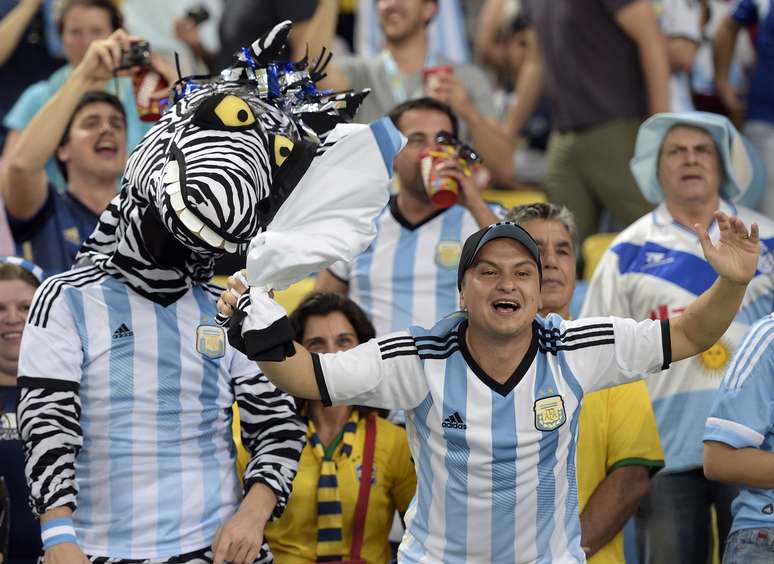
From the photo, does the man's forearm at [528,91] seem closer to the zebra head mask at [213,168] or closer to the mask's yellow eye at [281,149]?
the zebra head mask at [213,168]

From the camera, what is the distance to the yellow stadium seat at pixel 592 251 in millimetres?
4699

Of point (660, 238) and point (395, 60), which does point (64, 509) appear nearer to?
point (660, 238)

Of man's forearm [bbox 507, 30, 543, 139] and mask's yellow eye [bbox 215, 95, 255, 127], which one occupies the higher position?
man's forearm [bbox 507, 30, 543, 139]

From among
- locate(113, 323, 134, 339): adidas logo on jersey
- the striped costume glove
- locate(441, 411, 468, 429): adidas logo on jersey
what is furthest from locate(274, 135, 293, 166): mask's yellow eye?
locate(441, 411, 468, 429): adidas logo on jersey

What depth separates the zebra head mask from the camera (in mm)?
2527

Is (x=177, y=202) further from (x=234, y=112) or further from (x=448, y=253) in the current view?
(x=448, y=253)

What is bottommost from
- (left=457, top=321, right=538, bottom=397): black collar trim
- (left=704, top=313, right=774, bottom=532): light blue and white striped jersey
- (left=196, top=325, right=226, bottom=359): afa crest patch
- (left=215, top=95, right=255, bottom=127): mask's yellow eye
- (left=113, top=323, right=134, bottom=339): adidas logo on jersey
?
(left=704, top=313, right=774, bottom=532): light blue and white striped jersey

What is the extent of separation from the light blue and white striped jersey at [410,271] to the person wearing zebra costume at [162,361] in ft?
3.29

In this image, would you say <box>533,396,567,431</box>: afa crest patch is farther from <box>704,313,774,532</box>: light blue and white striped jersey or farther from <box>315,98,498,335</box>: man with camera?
<box>315,98,498,335</box>: man with camera

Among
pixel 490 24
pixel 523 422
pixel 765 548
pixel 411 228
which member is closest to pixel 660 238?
pixel 411 228

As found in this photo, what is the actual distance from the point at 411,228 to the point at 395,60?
126cm

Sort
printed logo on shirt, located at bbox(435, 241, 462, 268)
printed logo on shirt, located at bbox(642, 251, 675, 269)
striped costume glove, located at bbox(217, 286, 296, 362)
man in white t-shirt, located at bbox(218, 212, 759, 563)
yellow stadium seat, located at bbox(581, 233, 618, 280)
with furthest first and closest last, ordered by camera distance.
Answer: yellow stadium seat, located at bbox(581, 233, 618, 280), printed logo on shirt, located at bbox(435, 241, 462, 268), printed logo on shirt, located at bbox(642, 251, 675, 269), man in white t-shirt, located at bbox(218, 212, 759, 563), striped costume glove, located at bbox(217, 286, 296, 362)

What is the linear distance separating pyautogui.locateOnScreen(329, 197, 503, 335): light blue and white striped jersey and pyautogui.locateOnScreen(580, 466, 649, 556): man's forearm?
2.64 ft

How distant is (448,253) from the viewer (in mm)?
3955
